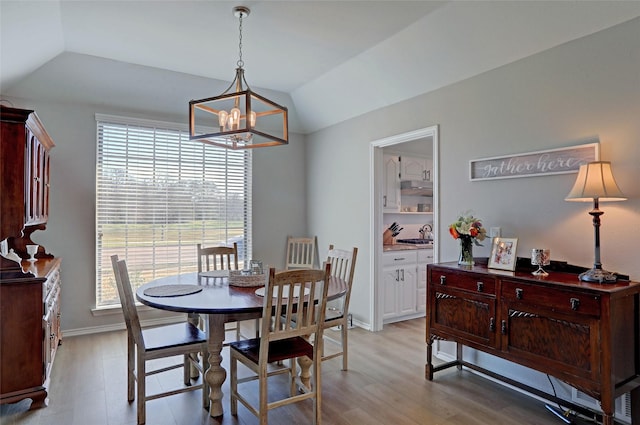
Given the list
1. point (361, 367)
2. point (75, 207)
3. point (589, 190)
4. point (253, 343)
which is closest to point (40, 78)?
point (75, 207)

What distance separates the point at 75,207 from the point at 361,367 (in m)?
3.43

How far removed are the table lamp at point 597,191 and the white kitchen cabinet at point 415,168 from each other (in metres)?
2.71

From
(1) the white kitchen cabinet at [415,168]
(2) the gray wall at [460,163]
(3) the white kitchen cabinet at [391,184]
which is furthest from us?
(1) the white kitchen cabinet at [415,168]

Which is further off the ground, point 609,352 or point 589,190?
point 589,190

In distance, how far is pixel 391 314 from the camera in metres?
4.54

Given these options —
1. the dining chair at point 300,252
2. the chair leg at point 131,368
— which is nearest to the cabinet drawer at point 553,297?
the chair leg at point 131,368

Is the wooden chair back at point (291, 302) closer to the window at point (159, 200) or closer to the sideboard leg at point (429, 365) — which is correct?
the sideboard leg at point (429, 365)

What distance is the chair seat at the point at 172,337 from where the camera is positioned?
7.93ft

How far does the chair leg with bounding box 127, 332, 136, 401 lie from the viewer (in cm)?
255

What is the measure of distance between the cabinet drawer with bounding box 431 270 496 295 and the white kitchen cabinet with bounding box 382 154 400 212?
6.12 ft

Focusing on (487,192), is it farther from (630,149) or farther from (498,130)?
(630,149)

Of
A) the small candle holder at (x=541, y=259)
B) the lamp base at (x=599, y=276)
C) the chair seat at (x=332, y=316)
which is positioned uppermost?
the small candle holder at (x=541, y=259)

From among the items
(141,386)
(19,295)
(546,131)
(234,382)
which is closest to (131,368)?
→ (141,386)

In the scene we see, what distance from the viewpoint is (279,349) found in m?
2.36
